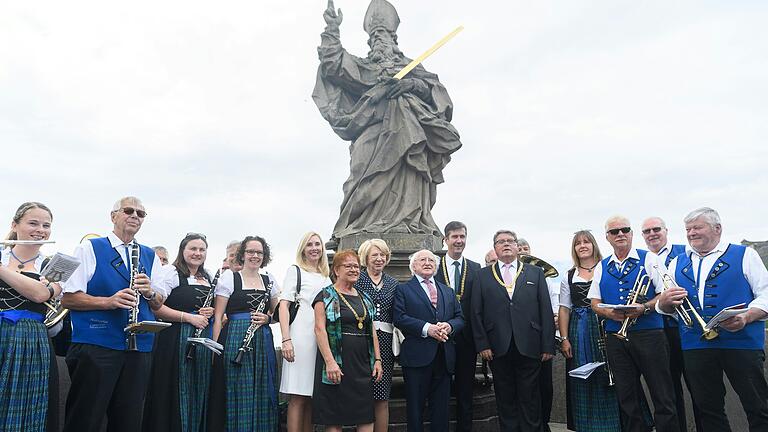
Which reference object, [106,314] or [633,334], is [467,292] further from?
[106,314]

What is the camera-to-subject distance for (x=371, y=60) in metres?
9.19

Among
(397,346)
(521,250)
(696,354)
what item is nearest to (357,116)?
(521,250)

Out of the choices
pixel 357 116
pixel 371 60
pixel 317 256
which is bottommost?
pixel 317 256

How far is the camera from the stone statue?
8.50 meters

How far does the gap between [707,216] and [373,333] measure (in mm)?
2896

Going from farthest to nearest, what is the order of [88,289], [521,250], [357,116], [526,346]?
1. [357,116]
2. [521,250]
3. [526,346]
4. [88,289]

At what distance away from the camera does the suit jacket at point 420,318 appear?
5.11m

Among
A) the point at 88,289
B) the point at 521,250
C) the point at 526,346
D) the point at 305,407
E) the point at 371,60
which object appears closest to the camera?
the point at 88,289

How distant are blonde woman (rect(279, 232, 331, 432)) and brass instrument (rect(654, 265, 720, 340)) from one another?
285 centimetres

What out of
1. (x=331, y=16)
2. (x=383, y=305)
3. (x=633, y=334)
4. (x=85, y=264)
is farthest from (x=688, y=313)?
(x=331, y=16)

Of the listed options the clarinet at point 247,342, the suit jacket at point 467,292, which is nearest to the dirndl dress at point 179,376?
the clarinet at point 247,342

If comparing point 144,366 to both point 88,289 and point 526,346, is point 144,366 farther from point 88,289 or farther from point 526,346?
point 526,346

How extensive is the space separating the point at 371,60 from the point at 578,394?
5.90 meters

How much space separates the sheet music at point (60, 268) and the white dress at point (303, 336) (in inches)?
67.7
